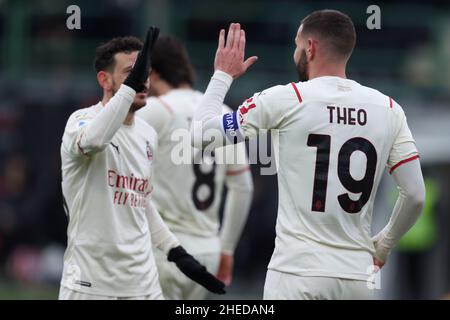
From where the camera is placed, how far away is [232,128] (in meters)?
5.61

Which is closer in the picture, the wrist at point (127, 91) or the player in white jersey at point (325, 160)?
the player in white jersey at point (325, 160)

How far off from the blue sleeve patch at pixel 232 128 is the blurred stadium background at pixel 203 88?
902 cm

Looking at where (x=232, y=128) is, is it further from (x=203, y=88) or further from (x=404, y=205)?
(x=203, y=88)

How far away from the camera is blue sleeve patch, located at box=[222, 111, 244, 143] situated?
18.4 ft

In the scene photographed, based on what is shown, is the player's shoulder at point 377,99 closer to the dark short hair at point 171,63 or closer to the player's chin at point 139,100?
the player's chin at point 139,100

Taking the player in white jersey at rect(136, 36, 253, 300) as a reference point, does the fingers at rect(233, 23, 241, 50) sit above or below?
above

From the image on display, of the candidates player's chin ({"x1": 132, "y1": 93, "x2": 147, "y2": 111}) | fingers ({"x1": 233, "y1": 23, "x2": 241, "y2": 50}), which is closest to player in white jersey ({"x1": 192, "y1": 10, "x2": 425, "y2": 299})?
fingers ({"x1": 233, "y1": 23, "x2": 241, "y2": 50})

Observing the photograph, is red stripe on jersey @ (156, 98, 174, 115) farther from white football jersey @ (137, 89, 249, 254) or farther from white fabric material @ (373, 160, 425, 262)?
white fabric material @ (373, 160, 425, 262)

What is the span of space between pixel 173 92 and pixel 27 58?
9.91m

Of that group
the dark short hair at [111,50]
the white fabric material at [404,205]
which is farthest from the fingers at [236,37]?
the white fabric material at [404,205]

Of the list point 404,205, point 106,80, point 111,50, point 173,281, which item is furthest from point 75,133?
point 173,281

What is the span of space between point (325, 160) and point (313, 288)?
0.72 m

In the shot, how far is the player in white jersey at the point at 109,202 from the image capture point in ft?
20.5
